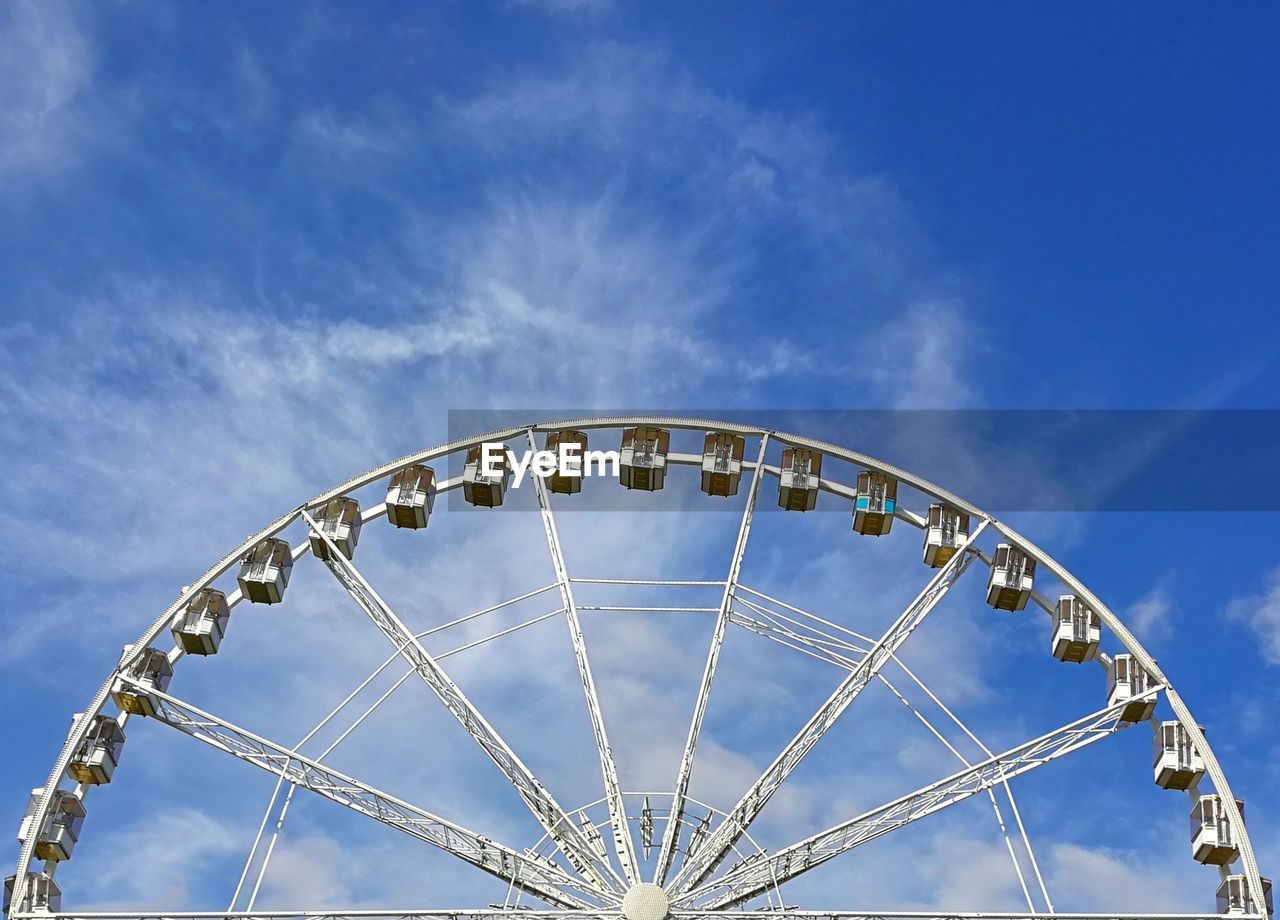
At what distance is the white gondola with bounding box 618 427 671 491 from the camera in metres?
35.4

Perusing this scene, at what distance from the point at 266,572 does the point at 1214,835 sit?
65.3 ft

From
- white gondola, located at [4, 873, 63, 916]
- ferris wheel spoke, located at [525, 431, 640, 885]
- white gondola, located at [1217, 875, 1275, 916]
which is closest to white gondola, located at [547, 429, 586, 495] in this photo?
ferris wheel spoke, located at [525, 431, 640, 885]

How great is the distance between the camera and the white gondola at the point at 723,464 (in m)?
35.1

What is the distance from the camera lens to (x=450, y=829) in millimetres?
30125

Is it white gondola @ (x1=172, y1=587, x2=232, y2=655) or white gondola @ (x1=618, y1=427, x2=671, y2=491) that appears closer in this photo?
white gondola @ (x1=172, y1=587, x2=232, y2=655)

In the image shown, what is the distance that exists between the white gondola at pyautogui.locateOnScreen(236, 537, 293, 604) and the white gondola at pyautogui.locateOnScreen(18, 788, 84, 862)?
5.41m

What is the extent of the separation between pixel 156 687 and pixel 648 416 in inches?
463

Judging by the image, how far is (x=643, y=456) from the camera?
35500 millimetres

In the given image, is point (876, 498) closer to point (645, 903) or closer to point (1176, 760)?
point (1176, 760)

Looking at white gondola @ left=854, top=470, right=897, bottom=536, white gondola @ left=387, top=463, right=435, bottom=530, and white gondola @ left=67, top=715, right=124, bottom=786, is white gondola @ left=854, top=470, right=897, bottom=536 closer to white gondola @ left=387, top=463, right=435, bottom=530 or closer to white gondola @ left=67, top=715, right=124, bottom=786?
white gondola @ left=387, top=463, right=435, bottom=530

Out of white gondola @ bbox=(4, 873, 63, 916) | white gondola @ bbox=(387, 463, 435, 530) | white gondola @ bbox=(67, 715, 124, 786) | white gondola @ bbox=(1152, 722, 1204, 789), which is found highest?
white gondola @ bbox=(387, 463, 435, 530)

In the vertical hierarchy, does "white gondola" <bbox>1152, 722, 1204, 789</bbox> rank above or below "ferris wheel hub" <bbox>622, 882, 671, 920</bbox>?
above

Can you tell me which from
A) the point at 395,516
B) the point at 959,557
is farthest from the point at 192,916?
the point at 959,557

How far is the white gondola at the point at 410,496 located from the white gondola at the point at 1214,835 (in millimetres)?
17066
